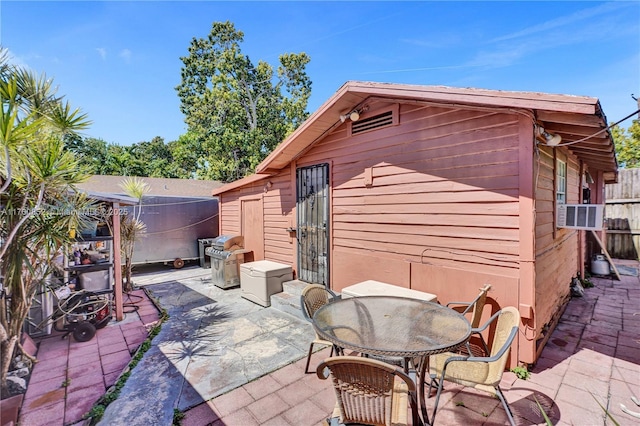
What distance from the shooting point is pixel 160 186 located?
1094cm

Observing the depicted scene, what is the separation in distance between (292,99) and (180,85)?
23.6 feet

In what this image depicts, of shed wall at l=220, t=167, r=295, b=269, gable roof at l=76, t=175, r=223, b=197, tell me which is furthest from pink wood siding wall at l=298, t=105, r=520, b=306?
gable roof at l=76, t=175, r=223, b=197

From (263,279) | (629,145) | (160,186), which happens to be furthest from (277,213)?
(629,145)

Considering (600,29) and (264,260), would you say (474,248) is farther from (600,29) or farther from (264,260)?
(264,260)

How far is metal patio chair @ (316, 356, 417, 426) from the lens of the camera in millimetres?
1497

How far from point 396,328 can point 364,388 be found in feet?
2.50

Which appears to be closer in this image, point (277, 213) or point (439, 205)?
point (439, 205)

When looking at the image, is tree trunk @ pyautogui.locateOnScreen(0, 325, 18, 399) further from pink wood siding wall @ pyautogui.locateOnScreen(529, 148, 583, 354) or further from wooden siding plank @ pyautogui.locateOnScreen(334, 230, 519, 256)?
pink wood siding wall @ pyautogui.locateOnScreen(529, 148, 583, 354)

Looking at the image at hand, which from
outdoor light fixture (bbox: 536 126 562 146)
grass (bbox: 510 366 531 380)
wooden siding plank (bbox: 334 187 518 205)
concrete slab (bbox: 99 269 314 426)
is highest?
outdoor light fixture (bbox: 536 126 562 146)

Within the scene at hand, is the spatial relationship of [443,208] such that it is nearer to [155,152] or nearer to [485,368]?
[485,368]

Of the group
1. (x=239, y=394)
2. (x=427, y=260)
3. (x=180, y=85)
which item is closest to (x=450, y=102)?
(x=427, y=260)

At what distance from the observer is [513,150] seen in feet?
9.52

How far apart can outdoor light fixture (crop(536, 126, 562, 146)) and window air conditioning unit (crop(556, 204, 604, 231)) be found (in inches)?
60.0

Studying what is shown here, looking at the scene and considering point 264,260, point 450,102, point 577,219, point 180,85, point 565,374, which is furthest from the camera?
point 180,85
